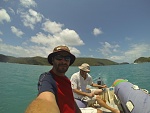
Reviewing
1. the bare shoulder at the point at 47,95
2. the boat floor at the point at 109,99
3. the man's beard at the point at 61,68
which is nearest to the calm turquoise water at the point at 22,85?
the boat floor at the point at 109,99

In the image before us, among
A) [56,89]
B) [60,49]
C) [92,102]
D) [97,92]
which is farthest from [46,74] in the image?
[97,92]

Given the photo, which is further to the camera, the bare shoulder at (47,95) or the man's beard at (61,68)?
the man's beard at (61,68)

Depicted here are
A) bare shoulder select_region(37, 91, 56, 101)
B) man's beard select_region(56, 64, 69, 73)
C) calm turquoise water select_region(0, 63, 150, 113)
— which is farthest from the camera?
calm turquoise water select_region(0, 63, 150, 113)

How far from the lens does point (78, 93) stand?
525 centimetres

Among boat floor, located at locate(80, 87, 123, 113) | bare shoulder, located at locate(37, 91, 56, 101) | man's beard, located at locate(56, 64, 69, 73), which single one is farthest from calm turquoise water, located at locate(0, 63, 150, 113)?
bare shoulder, located at locate(37, 91, 56, 101)

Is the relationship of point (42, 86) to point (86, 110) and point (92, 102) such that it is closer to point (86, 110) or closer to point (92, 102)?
point (86, 110)

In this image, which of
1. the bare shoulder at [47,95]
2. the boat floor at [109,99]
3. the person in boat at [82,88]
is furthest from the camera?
the boat floor at [109,99]

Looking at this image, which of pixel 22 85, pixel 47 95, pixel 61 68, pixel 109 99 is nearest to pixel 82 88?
pixel 109 99

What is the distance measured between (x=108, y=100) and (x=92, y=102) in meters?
1.42

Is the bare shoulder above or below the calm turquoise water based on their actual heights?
above

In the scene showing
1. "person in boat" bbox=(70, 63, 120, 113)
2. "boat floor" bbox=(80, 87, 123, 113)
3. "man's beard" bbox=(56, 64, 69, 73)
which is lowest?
"boat floor" bbox=(80, 87, 123, 113)

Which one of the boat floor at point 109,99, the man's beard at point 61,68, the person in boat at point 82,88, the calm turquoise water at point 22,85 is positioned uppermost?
the man's beard at point 61,68

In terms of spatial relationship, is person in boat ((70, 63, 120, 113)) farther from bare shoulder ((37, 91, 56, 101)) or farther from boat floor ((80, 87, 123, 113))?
bare shoulder ((37, 91, 56, 101))

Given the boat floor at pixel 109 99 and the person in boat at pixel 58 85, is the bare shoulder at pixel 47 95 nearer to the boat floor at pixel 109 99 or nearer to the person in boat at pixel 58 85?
the person in boat at pixel 58 85
